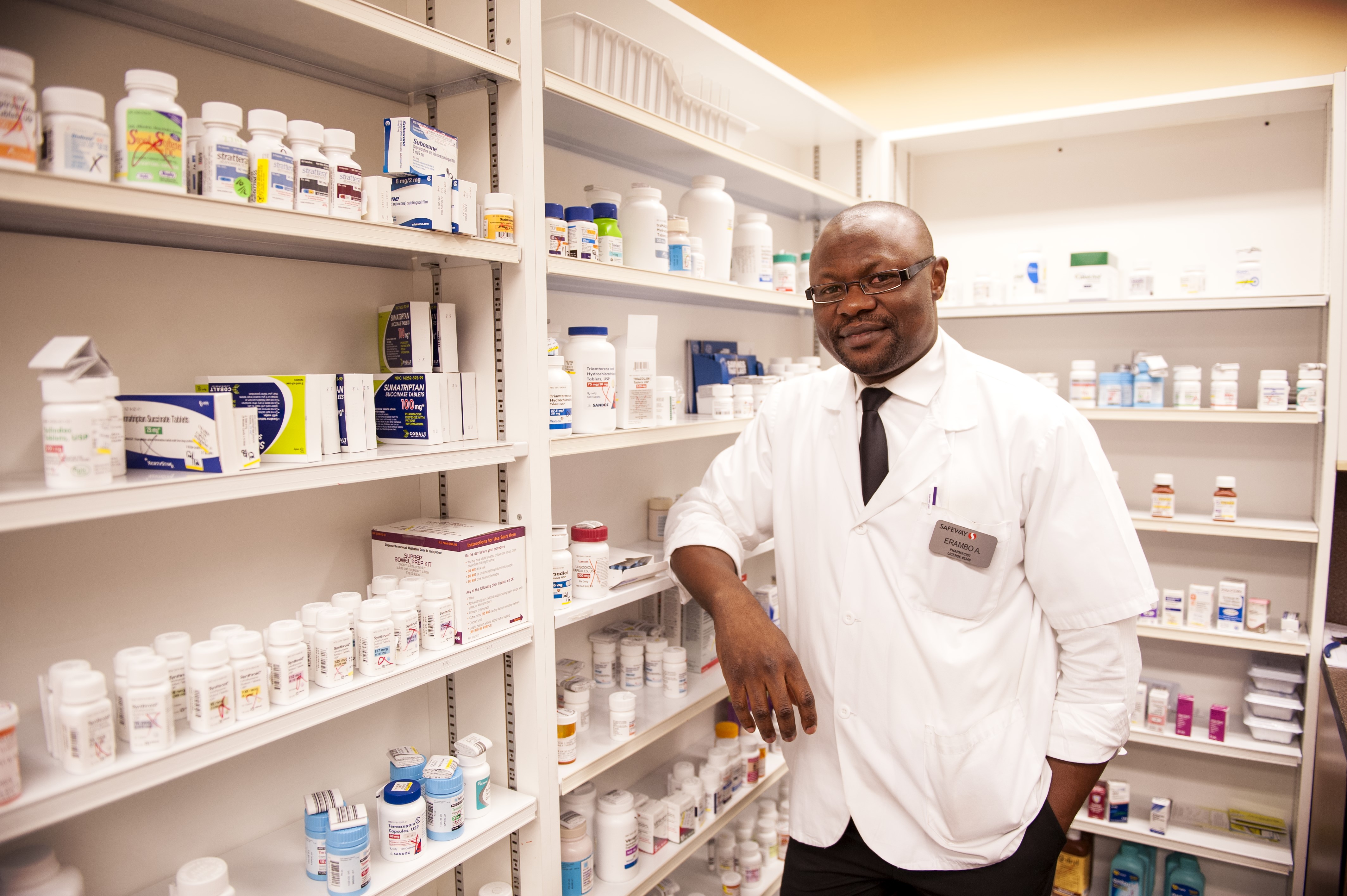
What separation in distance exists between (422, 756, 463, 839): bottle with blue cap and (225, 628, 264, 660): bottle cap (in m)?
0.52

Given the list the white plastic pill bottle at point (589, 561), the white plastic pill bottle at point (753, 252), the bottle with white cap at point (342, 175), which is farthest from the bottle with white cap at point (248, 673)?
the white plastic pill bottle at point (753, 252)

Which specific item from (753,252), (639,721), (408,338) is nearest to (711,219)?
(753,252)

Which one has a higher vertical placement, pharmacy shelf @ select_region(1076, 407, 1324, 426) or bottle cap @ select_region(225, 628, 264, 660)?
pharmacy shelf @ select_region(1076, 407, 1324, 426)

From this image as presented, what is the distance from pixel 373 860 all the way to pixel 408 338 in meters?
1.07

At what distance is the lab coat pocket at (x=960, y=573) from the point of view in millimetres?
1773

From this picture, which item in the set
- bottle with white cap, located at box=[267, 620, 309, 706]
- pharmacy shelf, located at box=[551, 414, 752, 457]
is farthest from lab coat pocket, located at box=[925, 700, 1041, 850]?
bottle with white cap, located at box=[267, 620, 309, 706]

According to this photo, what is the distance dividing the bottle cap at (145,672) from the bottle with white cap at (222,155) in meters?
0.71

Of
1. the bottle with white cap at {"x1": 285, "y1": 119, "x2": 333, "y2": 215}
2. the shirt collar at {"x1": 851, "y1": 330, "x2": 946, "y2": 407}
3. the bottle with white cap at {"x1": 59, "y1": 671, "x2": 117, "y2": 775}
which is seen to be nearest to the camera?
the bottle with white cap at {"x1": 59, "y1": 671, "x2": 117, "y2": 775}

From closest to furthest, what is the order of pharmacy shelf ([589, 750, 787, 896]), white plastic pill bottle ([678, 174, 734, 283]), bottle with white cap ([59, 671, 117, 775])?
bottle with white cap ([59, 671, 117, 775])
pharmacy shelf ([589, 750, 787, 896])
white plastic pill bottle ([678, 174, 734, 283])

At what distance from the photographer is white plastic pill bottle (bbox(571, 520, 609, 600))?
81.9 inches

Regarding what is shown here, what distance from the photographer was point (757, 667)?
5.49 ft

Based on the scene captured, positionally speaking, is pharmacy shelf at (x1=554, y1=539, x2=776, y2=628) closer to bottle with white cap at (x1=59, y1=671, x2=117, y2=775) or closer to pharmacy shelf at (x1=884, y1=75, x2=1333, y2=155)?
bottle with white cap at (x1=59, y1=671, x2=117, y2=775)

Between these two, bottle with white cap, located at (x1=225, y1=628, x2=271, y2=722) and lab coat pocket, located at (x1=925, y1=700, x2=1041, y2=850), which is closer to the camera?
bottle with white cap, located at (x1=225, y1=628, x2=271, y2=722)

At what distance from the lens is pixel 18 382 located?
1335 mm
